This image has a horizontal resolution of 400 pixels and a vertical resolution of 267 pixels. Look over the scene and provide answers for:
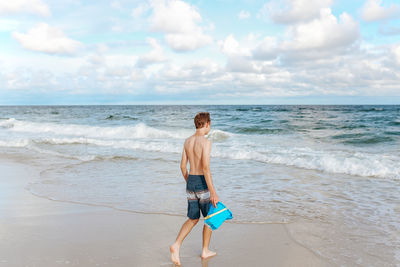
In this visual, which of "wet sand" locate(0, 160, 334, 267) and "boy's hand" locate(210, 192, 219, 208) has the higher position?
"boy's hand" locate(210, 192, 219, 208)

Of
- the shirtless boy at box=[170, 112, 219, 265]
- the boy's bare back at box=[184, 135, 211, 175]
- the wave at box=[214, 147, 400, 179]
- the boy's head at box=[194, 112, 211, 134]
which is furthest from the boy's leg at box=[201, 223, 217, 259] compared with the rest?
the wave at box=[214, 147, 400, 179]

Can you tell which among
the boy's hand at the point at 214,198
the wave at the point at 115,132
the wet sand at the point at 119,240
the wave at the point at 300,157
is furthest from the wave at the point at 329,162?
the wave at the point at 115,132

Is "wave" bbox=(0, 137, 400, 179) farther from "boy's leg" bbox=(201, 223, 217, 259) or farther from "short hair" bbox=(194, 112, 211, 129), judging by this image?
"short hair" bbox=(194, 112, 211, 129)

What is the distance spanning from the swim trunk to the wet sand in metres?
0.60

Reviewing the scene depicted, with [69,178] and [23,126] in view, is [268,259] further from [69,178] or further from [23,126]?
[23,126]

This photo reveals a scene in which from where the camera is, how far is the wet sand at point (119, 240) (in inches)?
143

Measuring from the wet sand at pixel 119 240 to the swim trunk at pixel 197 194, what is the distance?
595 millimetres

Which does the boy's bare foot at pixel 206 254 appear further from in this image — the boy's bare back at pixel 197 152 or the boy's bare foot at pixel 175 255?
the boy's bare back at pixel 197 152

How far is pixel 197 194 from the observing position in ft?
11.5

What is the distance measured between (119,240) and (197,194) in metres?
1.35

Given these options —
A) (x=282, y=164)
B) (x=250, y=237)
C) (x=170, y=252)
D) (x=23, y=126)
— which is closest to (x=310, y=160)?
(x=282, y=164)

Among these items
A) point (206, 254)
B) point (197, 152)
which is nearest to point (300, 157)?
point (206, 254)

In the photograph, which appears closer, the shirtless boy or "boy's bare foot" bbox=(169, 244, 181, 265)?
the shirtless boy

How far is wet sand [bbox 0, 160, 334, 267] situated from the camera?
3621 millimetres
